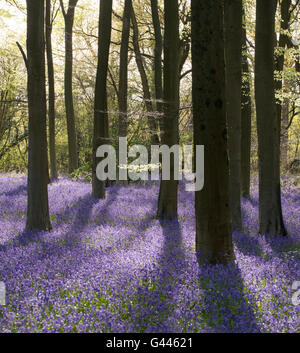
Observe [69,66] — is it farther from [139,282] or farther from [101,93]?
[139,282]

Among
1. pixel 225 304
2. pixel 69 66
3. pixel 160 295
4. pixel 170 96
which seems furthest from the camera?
pixel 69 66

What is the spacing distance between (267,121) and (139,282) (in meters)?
4.87

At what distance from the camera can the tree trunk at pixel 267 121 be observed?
7844 millimetres

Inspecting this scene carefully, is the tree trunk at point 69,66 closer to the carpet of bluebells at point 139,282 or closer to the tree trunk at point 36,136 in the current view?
the tree trunk at point 36,136

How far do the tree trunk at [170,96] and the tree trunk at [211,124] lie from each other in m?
3.46

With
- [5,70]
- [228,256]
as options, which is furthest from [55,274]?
[5,70]

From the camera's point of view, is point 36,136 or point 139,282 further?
point 36,136

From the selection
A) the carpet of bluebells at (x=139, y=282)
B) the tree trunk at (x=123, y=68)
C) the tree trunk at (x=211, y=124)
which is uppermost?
A: the tree trunk at (x=123, y=68)

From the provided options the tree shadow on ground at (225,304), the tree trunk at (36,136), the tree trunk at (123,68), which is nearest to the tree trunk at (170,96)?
the tree trunk at (36,136)

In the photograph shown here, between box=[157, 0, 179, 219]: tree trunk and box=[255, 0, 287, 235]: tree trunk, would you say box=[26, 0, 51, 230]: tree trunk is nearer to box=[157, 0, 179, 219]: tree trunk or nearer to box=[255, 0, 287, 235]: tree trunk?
box=[157, 0, 179, 219]: tree trunk

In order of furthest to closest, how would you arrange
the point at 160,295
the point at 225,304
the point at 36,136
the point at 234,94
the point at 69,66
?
1. the point at 69,66
2. the point at 36,136
3. the point at 234,94
4. the point at 160,295
5. the point at 225,304

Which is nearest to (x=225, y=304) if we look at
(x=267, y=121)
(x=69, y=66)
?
(x=267, y=121)

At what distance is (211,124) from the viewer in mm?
5363
